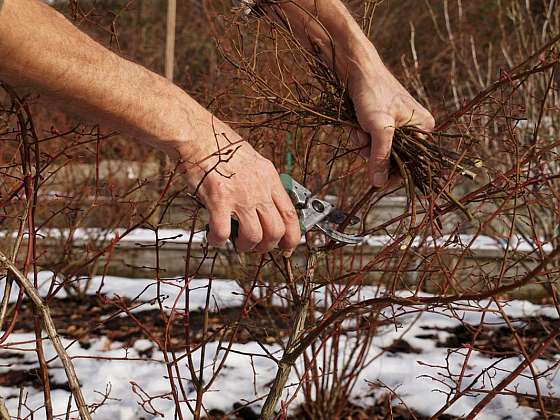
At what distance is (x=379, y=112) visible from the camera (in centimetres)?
161

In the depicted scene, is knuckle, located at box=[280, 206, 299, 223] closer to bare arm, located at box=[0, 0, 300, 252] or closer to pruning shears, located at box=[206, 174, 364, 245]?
bare arm, located at box=[0, 0, 300, 252]

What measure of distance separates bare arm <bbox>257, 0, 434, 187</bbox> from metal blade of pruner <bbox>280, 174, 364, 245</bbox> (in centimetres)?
14

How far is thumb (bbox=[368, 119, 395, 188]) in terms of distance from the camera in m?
1.59

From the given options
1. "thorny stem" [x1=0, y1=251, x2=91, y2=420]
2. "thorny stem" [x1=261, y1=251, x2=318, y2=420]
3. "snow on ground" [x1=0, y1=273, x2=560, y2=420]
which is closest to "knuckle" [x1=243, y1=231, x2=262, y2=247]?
"thorny stem" [x1=261, y1=251, x2=318, y2=420]

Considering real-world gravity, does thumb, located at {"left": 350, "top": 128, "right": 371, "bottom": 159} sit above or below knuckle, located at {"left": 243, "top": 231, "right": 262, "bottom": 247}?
above

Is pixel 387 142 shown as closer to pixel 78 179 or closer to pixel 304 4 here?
pixel 304 4

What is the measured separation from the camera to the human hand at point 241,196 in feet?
4.52

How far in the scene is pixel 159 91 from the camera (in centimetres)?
136

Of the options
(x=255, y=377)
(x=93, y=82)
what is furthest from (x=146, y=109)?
(x=255, y=377)

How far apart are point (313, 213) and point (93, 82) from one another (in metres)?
0.63

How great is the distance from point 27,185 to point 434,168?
0.96 m

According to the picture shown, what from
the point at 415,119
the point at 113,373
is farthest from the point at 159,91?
the point at 113,373

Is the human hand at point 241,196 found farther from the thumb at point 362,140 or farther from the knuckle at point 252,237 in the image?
the thumb at point 362,140

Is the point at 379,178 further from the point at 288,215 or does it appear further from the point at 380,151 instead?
the point at 288,215
